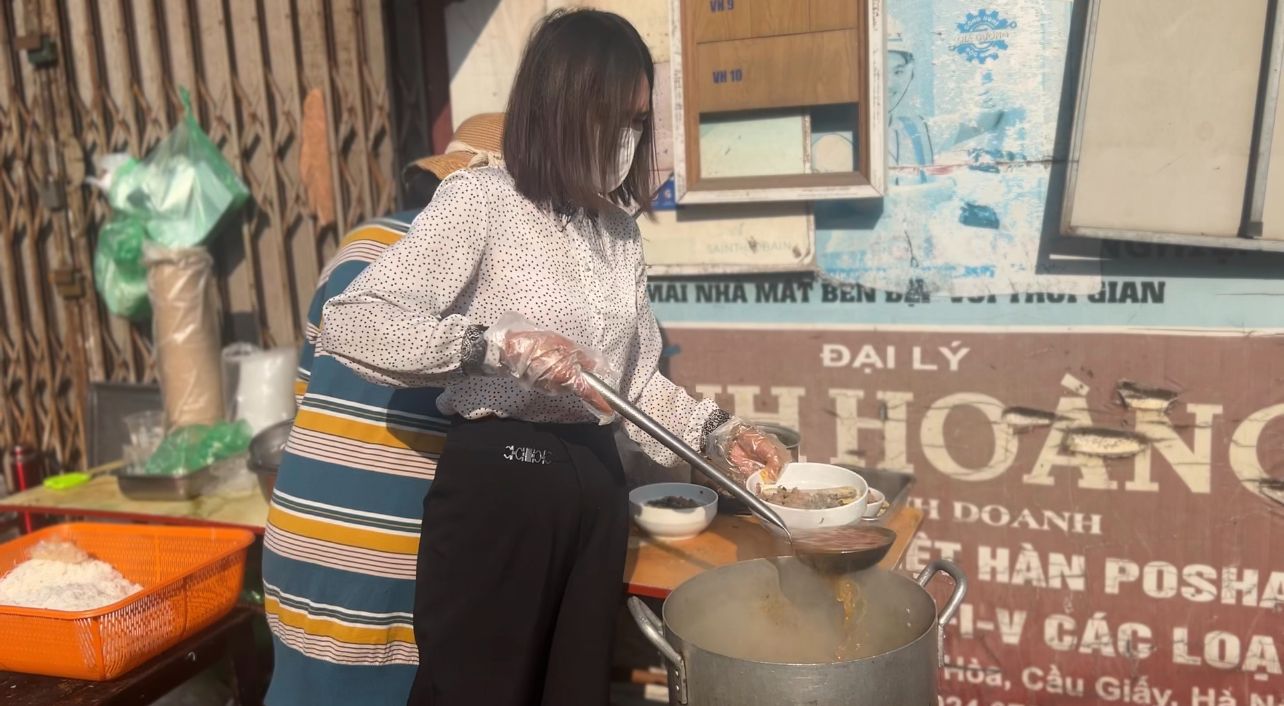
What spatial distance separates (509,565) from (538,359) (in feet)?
1.49

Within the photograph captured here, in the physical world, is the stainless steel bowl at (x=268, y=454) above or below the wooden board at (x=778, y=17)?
below

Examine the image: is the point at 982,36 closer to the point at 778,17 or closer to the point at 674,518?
the point at 778,17

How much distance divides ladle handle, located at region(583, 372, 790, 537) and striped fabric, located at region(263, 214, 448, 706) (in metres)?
0.56

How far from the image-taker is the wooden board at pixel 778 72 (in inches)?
128

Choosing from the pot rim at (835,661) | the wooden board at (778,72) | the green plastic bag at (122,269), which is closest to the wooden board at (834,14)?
the wooden board at (778,72)

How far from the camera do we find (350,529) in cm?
232

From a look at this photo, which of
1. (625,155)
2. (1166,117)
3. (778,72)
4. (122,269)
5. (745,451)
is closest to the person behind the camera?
(625,155)

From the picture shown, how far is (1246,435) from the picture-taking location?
299cm

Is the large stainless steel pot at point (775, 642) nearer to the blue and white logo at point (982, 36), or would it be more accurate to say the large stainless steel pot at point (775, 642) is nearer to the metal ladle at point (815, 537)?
the metal ladle at point (815, 537)

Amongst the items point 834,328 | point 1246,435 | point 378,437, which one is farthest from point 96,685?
point 1246,435

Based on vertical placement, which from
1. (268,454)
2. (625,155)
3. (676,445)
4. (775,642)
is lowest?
(775,642)

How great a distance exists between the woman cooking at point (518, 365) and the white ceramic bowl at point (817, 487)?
433mm

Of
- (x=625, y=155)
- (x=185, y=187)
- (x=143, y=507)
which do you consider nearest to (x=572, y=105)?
(x=625, y=155)

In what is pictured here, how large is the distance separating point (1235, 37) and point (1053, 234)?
0.72m
